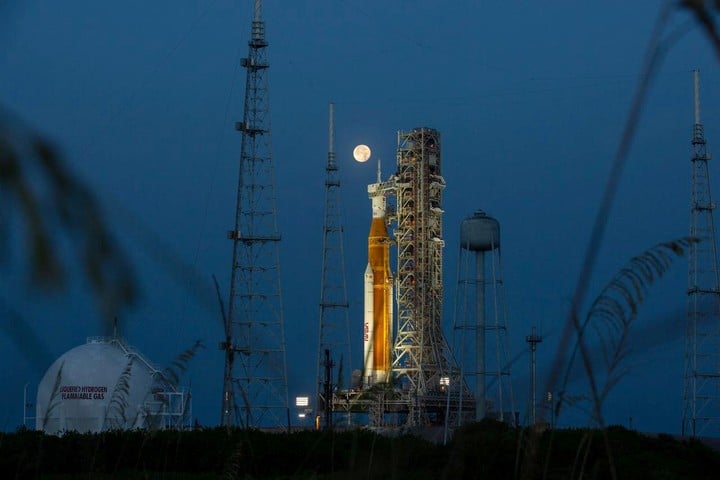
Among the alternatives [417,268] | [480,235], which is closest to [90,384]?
[480,235]

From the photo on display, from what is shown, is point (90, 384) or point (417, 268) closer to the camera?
point (90, 384)

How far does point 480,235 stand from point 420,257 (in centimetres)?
1349

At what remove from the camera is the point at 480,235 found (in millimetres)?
46750

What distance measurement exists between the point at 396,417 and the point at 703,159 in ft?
81.1

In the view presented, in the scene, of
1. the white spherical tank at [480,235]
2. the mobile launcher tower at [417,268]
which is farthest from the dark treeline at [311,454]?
the mobile launcher tower at [417,268]

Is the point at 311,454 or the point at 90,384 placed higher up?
the point at 90,384

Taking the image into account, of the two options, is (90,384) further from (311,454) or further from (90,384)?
(311,454)

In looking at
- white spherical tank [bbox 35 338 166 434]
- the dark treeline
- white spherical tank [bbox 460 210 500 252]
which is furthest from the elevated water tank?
the dark treeline

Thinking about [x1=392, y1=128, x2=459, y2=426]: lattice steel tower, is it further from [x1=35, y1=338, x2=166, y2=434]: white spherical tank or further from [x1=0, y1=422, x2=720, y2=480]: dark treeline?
[x1=0, y1=422, x2=720, y2=480]: dark treeline

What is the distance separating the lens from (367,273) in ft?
198

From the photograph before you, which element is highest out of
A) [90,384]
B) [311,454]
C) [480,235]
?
[480,235]

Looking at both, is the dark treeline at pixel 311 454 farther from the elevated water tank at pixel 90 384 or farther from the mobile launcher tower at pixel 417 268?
the mobile launcher tower at pixel 417 268

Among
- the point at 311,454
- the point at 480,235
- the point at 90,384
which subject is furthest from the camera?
the point at 480,235

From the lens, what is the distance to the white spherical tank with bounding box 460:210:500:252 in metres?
46.8
